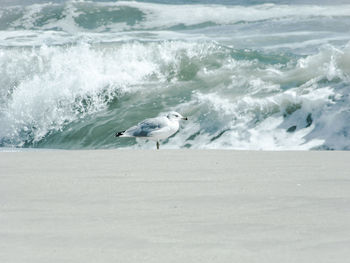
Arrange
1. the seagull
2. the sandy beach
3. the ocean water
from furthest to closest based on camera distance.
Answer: the ocean water, the seagull, the sandy beach

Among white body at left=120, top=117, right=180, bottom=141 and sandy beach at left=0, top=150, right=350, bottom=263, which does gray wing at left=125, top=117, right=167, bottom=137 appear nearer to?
white body at left=120, top=117, right=180, bottom=141

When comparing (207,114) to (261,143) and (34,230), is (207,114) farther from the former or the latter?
(34,230)

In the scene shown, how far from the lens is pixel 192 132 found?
802 centimetres

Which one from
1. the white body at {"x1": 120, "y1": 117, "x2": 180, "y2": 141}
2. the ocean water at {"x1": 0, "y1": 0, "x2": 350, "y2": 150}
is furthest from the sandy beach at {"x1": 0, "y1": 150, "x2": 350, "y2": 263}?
the ocean water at {"x1": 0, "y1": 0, "x2": 350, "y2": 150}

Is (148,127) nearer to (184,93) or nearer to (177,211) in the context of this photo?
(184,93)

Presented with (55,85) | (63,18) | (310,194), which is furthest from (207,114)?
(63,18)

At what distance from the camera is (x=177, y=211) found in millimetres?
2691

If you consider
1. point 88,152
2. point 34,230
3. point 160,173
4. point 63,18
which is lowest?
point 63,18

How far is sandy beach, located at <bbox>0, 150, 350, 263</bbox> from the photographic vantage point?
2000mm

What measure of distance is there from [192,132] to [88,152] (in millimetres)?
2520

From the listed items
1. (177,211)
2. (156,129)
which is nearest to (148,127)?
(156,129)

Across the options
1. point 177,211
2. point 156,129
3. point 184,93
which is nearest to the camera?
point 177,211

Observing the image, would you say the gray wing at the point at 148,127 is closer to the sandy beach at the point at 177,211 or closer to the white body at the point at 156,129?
the white body at the point at 156,129

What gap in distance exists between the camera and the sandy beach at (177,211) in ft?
6.56
